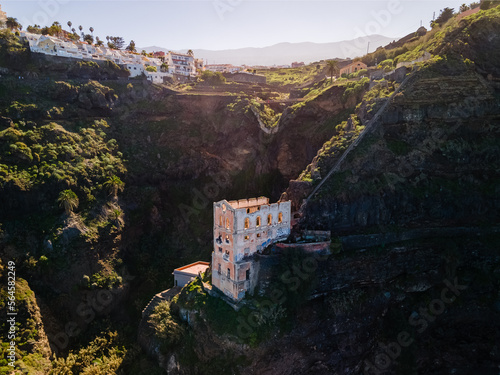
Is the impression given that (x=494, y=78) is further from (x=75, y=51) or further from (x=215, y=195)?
(x=75, y=51)

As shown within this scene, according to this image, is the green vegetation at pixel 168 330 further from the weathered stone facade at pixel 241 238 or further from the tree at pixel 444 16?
the tree at pixel 444 16

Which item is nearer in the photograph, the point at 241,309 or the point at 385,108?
the point at 241,309

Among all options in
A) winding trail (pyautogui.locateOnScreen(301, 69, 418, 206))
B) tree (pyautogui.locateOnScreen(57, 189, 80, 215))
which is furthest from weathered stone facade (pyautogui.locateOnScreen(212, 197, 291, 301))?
tree (pyautogui.locateOnScreen(57, 189, 80, 215))

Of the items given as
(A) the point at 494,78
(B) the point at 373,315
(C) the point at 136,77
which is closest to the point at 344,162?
(B) the point at 373,315

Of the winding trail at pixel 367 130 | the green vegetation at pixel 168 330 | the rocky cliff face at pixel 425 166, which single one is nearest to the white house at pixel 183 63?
the winding trail at pixel 367 130

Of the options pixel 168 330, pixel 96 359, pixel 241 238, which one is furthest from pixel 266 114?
pixel 96 359

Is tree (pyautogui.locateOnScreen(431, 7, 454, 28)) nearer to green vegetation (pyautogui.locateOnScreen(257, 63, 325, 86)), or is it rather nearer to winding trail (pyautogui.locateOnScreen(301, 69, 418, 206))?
green vegetation (pyautogui.locateOnScreen(257, 63, 325, 86))
